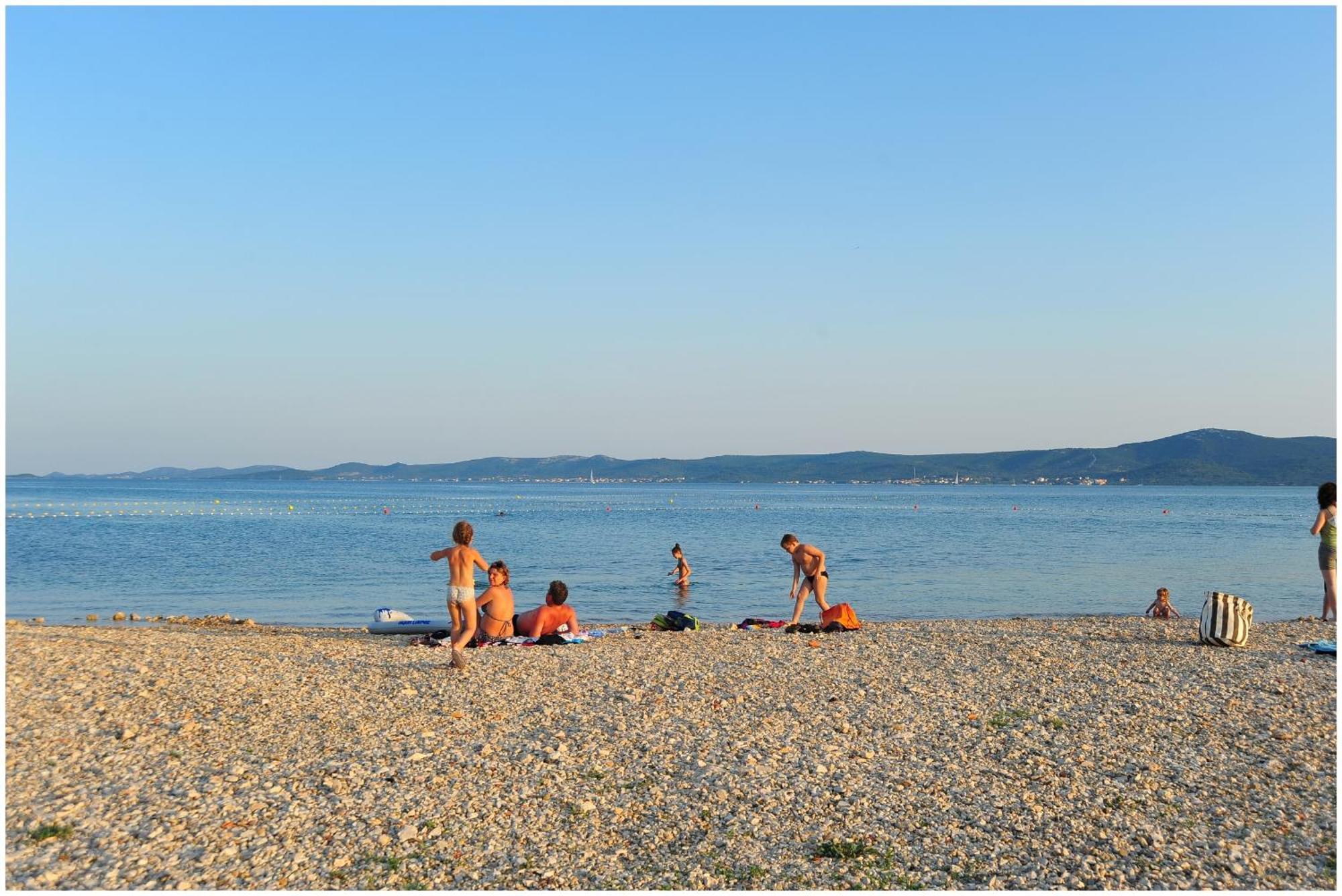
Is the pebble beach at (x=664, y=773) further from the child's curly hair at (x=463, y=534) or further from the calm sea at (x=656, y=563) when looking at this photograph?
the calm sea at (x=656, y=563)

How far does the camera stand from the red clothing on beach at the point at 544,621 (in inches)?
539

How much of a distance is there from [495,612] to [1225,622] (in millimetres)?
9720

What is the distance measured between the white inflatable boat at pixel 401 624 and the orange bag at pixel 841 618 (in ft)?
19.5

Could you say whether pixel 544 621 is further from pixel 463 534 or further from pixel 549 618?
pixel 463 534

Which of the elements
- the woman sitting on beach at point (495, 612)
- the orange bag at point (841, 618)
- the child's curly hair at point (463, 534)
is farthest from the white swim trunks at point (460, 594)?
the orange bag at point (841, 618)

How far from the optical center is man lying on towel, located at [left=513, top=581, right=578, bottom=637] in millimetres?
13688

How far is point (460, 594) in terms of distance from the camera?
1145cm

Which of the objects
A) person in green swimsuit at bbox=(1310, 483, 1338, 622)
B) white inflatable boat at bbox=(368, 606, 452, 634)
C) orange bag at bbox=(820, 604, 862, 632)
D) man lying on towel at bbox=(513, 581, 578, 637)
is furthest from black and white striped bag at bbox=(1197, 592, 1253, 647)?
white inflatable boat at bbox=(368, 606, 452, 634)

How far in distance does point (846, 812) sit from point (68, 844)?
470 centimetres

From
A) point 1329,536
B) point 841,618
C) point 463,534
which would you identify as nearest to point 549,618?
point 463,534

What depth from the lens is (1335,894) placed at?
5.18 metres

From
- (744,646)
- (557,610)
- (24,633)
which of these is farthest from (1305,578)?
(24,633)

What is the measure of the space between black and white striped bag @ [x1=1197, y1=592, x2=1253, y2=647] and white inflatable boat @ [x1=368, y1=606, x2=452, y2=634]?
435 inches

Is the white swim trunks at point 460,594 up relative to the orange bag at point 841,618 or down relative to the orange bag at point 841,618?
up
